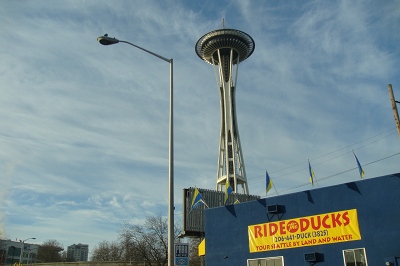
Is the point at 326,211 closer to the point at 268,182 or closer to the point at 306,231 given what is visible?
the point at 306,231

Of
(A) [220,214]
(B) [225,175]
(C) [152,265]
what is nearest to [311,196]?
(A) [220,214]

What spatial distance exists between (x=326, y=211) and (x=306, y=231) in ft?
5.03

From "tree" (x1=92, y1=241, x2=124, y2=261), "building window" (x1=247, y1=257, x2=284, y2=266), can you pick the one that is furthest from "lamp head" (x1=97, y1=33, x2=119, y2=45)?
"tree" (x1=92, y1=241, x2=124, y2=261)

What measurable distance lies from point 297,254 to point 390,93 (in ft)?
32.4

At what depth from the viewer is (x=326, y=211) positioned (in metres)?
20.7

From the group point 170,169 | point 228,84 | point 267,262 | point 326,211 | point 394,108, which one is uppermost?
point 228,84

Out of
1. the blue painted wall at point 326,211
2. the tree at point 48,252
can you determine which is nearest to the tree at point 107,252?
the tree at point 48,252

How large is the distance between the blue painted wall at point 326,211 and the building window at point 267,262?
9.1 inches

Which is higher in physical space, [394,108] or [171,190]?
[394,108]

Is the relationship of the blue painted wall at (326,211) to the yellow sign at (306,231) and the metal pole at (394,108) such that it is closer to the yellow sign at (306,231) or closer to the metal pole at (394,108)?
the yellow sign at (306,231)

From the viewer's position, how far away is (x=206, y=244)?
83.5 ft

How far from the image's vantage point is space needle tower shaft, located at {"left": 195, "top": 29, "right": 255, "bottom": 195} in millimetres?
65562

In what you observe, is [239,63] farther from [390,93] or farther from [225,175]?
[390,93]

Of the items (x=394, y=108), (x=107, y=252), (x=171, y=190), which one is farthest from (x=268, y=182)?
(x=107, y=252)
